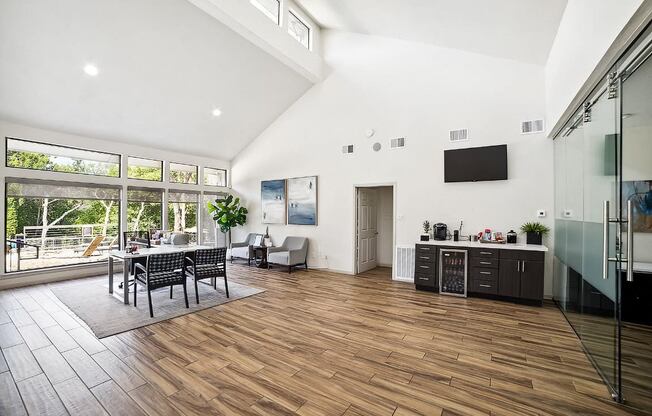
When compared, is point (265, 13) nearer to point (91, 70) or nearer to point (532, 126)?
point (91, 70)

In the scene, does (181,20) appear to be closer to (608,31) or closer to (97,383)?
(97,383)

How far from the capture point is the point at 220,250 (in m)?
4.59

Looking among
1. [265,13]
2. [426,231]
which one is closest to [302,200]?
[426,231]

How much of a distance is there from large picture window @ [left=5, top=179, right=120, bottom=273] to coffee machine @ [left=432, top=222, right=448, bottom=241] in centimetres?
707

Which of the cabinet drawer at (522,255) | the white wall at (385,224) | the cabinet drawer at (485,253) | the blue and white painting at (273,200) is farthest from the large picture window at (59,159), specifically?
the cabinet drawer at (522,255)

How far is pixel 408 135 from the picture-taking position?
582cm

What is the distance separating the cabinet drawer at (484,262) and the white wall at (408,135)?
74 centimetres

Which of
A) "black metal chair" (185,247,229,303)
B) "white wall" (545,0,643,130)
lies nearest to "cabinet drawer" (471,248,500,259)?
"white wall" (545,0,643,130)

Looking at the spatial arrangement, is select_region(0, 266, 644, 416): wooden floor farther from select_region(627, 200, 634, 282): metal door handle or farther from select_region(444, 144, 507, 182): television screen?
select_region(444, 144, 507, 182): television screen

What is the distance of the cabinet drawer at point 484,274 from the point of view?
4.49 meters

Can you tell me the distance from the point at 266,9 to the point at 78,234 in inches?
245

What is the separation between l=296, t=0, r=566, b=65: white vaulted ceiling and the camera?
358 cm

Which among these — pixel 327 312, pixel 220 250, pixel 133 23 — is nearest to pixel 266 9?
pixel 133 23

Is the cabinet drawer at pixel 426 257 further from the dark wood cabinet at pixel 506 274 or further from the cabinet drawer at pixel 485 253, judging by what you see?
the cabinet drawer at pixel 485 253
